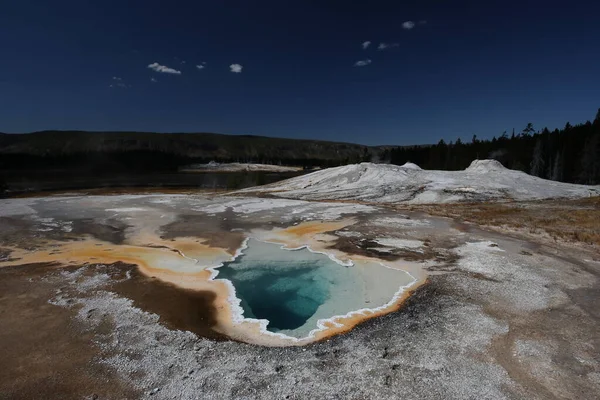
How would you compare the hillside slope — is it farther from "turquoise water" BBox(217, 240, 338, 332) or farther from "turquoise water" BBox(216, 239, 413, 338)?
"turquoise water" BBox(216, 239, 413, 338)

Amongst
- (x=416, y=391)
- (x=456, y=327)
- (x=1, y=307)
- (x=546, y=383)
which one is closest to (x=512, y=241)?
(x=456, y=327)

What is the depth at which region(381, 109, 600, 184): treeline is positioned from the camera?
65938 mm

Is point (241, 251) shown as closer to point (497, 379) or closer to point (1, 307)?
point (1, 307)

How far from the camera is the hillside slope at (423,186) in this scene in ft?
134

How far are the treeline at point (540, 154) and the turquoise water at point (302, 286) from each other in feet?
237

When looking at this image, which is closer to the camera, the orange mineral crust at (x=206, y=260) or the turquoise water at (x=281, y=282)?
the orange mineral crust at (x=206, y=260)

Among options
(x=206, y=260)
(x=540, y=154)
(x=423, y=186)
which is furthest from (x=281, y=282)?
(x=540, y=154)

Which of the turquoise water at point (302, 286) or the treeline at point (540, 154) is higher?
the treeline at point (540, 154)

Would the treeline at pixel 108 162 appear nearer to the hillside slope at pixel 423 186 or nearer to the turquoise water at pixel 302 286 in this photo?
the hillside slope at pixel 423 186

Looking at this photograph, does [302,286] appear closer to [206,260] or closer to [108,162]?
[206,260]

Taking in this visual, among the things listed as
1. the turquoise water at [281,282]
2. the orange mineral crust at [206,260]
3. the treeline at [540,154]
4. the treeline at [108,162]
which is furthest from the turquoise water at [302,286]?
the treeline at [108,162]

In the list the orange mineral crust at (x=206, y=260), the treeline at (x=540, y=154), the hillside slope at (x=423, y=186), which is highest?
the treeline at (x=540, y=154)

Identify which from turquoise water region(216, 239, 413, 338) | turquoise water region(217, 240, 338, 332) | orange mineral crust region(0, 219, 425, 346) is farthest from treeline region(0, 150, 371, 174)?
turquoise water region(216, 239, 413, 338)

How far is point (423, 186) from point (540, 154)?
4549cm
